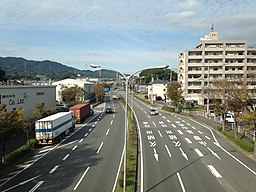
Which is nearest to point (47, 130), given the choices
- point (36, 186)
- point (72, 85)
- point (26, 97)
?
point (36, 186)

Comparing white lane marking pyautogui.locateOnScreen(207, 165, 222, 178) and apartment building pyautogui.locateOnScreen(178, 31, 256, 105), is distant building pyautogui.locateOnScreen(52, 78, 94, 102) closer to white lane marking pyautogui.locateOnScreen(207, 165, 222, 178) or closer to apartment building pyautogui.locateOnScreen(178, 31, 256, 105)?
apartment building pyautogui.locateOnScreen(178, 31, 256, 105)

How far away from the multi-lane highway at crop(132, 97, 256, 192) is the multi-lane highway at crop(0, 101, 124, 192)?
2.39m

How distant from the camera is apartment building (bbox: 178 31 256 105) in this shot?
6231cm

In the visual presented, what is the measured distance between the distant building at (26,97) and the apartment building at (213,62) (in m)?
37.1

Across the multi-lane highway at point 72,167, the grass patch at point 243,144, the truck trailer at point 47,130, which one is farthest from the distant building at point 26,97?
the grass patch at point 243,144

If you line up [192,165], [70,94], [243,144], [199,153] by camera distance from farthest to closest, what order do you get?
[70,94]
[243,144]
[199,153]
[192,165]

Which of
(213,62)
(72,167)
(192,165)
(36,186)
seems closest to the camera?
(36,186)

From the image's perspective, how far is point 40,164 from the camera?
58.4 ft

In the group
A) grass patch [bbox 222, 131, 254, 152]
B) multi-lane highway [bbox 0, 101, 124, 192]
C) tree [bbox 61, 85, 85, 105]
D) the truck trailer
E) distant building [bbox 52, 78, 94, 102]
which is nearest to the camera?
multi-lane highway [bbox 0, 101, 124, 192]

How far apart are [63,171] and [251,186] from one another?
11.6m

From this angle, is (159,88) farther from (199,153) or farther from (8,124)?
(8,124)

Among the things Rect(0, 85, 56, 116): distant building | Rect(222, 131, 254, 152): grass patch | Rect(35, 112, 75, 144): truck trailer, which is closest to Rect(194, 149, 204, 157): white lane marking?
Rect(222, 131, 254, 152): grass patch

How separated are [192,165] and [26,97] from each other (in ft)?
78.2

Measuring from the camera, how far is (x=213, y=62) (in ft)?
205
